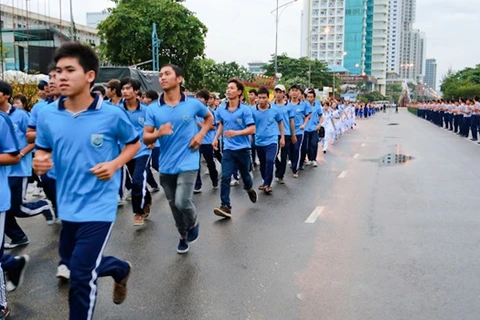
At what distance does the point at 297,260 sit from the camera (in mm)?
5457

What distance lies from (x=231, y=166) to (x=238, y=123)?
640 millimetres

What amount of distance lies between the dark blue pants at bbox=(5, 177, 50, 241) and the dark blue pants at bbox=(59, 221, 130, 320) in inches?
100

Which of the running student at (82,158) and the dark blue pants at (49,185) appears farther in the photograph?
the dark blue pants at (49,185)

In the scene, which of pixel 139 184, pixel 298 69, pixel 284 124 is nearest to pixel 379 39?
pixel 298 69

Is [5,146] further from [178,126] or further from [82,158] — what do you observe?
[178,126]

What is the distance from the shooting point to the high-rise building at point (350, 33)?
138250 millimetres

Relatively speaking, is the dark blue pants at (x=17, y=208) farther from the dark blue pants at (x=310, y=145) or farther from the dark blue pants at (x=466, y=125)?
the dark blue pants at (x=466, y=125)

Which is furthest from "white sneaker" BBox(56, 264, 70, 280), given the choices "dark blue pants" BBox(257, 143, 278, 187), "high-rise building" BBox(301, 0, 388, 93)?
"high-rise building" BBox(301, 0, 388, 93)

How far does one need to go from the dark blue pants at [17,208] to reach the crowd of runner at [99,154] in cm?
1

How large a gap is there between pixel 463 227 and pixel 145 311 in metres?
4.65

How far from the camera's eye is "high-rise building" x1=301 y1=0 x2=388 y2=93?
5443 inches

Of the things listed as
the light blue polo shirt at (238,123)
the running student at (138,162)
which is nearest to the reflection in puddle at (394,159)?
the light blue polo shirt at (238,123)

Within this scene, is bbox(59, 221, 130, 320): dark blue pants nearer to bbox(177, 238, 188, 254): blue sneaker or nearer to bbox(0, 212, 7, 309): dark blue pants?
bbox(0, 212, 7, 309): dark blue pants

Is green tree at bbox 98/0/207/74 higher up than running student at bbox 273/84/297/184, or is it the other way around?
green tree at bbox 98/0/207/74
